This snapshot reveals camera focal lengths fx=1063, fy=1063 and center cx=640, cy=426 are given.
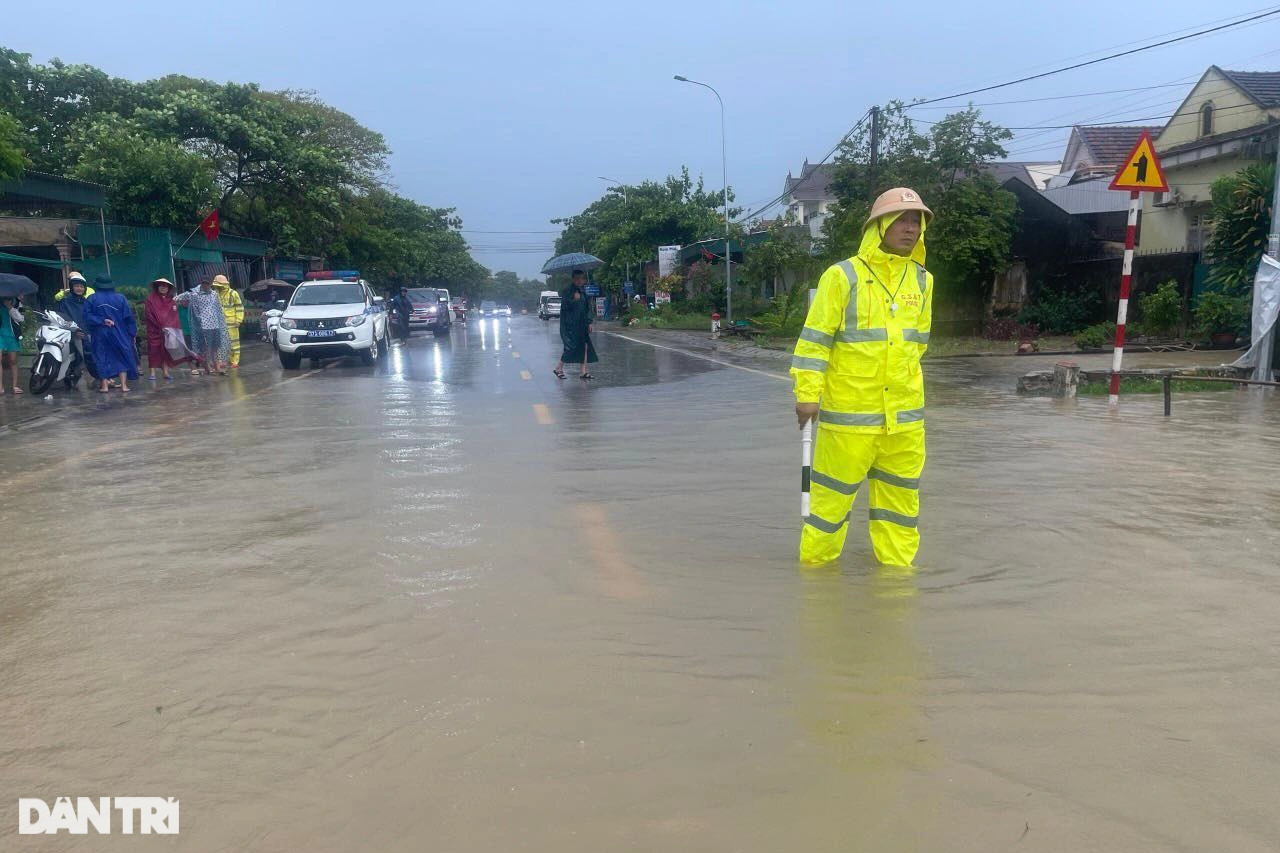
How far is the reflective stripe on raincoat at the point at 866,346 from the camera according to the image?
4840 mm

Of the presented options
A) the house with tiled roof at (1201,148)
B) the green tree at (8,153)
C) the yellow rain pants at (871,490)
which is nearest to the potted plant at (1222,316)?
the house with tiled roof at (1201,148)

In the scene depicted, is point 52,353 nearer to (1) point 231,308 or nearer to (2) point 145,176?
(1) point 231,308

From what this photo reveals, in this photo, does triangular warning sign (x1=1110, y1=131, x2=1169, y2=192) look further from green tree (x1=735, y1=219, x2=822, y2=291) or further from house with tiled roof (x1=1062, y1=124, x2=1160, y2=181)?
house with tiled roof (x1=1062, y1=124, x2=1160, y2=181)

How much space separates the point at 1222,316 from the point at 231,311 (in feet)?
60.1

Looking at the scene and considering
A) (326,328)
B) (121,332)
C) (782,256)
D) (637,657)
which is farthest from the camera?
(782,256)

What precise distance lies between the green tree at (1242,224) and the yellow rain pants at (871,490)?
16.9 meters

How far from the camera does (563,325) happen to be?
1587 cm

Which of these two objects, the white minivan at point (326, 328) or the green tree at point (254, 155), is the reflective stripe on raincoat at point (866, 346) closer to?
the white minivan at point (326, 328)

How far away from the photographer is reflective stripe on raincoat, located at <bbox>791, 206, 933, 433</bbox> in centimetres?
484

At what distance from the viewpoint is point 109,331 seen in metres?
14.7

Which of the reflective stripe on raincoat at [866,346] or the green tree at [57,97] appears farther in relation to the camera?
the green tree at [57,97]

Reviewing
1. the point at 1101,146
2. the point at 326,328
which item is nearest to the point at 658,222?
the point at 1101,146

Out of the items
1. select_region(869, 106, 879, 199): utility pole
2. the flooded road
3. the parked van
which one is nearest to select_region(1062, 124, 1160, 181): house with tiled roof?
select_region(869, 106, 879, 199): utility pole

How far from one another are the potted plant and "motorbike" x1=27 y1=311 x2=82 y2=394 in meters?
19.3
